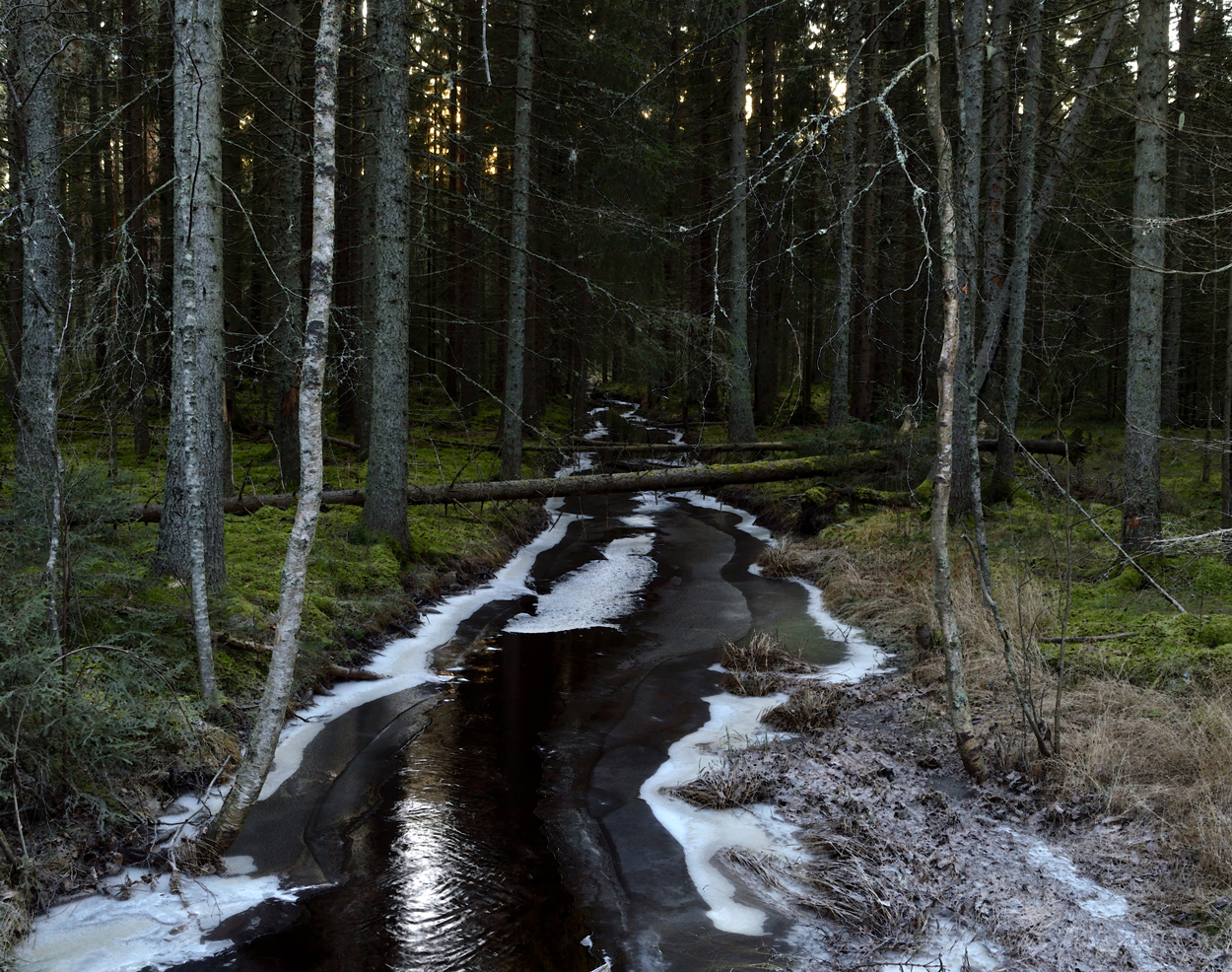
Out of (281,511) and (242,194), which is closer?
(281,511)

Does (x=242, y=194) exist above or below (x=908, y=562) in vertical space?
above

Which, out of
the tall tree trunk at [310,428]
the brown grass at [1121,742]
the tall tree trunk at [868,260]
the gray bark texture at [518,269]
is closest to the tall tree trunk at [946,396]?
the brown grass at [1121,742]

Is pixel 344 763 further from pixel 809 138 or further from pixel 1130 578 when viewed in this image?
pixel 1130 578

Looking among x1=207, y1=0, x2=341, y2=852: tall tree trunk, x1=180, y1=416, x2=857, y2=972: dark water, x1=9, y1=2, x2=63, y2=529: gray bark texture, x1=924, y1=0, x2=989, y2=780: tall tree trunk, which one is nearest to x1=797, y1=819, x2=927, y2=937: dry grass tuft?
x1=180, y1=416, x2=857, y2=972: dark water

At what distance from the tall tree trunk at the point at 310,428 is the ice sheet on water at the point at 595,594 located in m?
5.81

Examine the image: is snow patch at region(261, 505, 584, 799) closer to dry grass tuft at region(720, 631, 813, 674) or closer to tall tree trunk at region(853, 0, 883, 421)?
dry grass tuft at region(720, 631, 813, 674)

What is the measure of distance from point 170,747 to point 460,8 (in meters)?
19.5

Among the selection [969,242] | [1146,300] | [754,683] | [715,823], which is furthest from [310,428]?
[1146,300]

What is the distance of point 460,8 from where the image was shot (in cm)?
2017

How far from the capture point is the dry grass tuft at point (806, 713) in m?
7.32

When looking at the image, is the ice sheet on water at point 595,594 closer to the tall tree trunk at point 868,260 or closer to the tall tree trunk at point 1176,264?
the tall tree trunk at point 868,260

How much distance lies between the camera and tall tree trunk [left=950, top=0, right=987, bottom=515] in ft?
19.9

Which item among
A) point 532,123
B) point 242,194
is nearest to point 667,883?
point 532,123

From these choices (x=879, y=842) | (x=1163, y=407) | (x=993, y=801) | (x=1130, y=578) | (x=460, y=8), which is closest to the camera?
(x=879, y=842)
